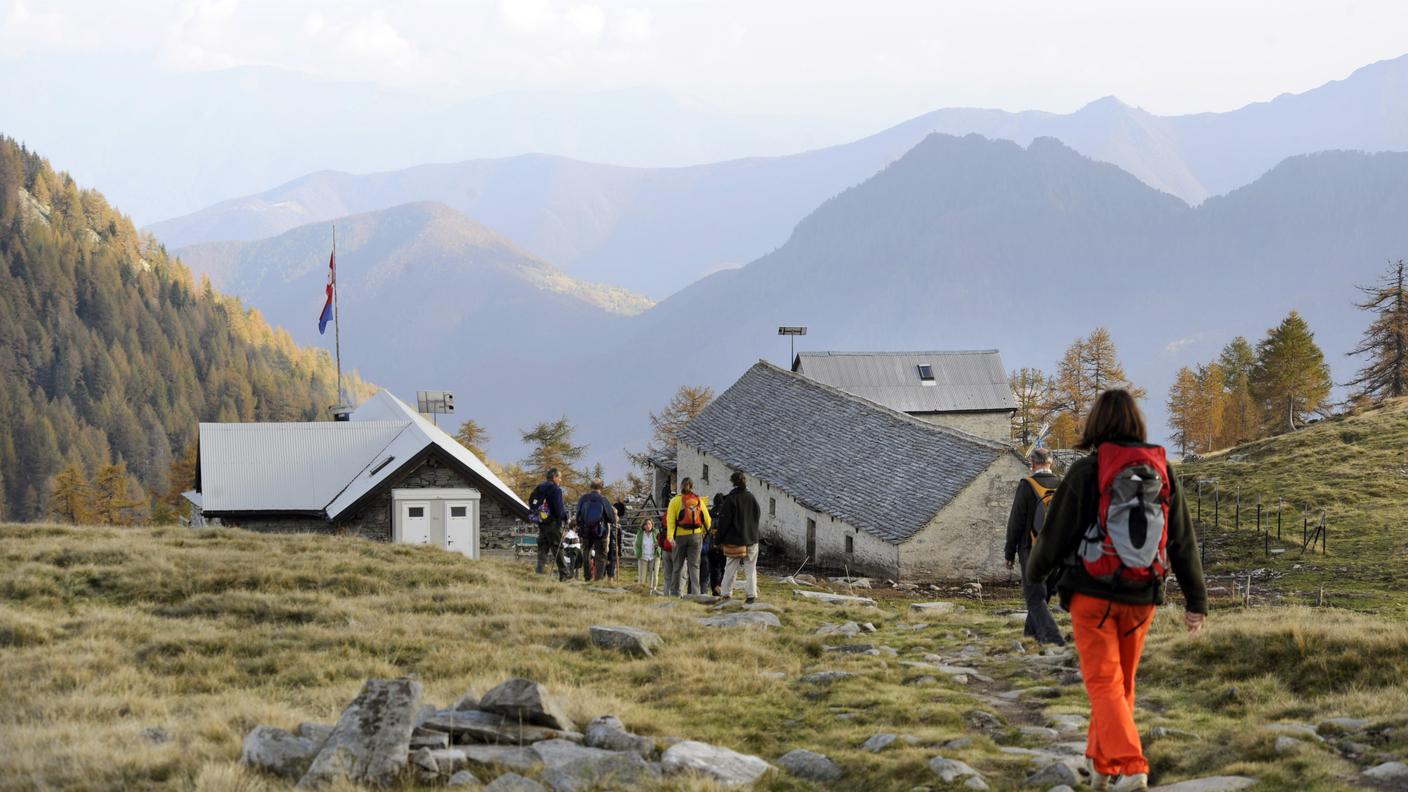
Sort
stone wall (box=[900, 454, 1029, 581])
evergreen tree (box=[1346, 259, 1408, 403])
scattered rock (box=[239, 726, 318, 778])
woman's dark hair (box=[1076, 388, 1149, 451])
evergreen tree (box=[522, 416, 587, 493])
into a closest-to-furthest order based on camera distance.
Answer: woman's dark hair (box=[1076, 388, 1149, 451]) → scattered rock (box=[239, 726, 318, 778]) → stone wall (box=[900, 454, 1029, 581]) → evergreen tree (box=[1346, 259, 1408, 403]) → evergreen tree (box=[522, 416, 587, 493])


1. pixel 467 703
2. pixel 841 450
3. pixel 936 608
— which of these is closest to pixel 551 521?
pixel 936 608

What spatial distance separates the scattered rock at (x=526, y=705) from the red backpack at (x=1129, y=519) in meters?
4.08

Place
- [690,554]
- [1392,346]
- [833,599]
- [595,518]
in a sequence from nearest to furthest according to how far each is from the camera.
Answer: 1. [690,554]
2. [595,518]
3. [833,599]
4. [1392,346]

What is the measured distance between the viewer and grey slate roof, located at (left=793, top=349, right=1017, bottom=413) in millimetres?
69312

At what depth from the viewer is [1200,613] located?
8.07 m

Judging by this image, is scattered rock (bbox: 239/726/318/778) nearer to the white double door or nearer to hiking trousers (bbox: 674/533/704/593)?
hiking trousers (bbox: 674/533/704/593)

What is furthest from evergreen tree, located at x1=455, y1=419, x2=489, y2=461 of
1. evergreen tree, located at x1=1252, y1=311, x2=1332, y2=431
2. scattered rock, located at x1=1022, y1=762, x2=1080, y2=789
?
scattered rock, located at x1=1022, y1=762, x2=1080, y2=789

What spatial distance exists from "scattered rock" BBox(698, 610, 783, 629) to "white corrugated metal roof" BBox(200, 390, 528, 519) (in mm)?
22525

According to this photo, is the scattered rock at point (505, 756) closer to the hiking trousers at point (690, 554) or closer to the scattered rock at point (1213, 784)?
the scattered rock at point (1213, 784)

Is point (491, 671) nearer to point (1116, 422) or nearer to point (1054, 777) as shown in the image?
point (1054, 777)

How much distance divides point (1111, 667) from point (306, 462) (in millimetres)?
37798

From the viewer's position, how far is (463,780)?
7.89m

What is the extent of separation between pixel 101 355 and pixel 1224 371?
159 metres

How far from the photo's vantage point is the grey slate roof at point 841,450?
34719 mm
